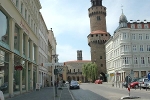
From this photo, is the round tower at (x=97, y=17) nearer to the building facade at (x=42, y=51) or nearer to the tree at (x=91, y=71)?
the tree at (x=91, y=71)

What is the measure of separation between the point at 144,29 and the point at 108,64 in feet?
78.4

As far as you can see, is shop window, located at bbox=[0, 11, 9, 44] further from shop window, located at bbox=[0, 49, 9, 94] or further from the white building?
the white building

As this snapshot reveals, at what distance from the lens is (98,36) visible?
9912cm

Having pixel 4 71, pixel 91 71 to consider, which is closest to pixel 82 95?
pixel 4 71

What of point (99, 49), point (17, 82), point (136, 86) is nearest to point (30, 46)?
point (17, 82)

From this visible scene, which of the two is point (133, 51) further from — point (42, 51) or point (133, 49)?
point (42, 51)

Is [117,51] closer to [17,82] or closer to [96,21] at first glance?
[96,21]

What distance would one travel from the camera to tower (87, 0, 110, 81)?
323ft

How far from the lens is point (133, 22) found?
73312mm

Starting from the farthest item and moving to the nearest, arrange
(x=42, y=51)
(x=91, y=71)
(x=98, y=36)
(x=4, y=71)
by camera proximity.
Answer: (x=98, y=36) < (x=91, y=71) < (x=42, y=51) < (x=4, y=71)

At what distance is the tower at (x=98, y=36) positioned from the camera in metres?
98.6

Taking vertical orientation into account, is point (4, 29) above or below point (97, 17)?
below

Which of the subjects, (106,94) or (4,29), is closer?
(4,29)

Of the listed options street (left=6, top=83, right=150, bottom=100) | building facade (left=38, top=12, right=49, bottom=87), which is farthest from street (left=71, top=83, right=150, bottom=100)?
building facade (left=38, top=12, right=49, bottom=87)
